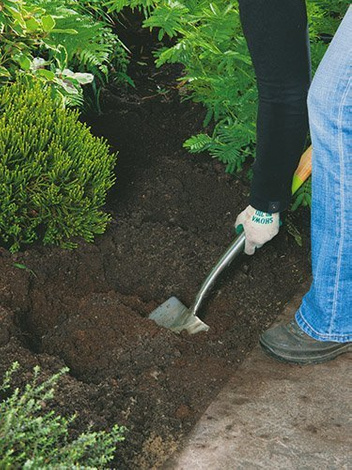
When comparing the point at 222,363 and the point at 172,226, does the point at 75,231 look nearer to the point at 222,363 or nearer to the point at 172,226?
the point at 172,226

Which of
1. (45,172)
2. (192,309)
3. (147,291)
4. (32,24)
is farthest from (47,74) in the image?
(192,309)

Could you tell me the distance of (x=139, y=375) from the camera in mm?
2654

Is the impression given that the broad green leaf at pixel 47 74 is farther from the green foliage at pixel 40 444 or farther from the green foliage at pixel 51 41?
the green foliage at pixel 40 444

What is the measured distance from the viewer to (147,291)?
10.3 ft

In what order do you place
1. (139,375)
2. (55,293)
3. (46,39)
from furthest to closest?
(46,39) → (55,293) → (139,375)

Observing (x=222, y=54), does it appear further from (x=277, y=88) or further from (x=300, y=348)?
(x=300, y=348)

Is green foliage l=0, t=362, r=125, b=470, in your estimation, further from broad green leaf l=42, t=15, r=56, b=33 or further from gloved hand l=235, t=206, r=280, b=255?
broad green leaf l=42, t=15, r=56, b=33

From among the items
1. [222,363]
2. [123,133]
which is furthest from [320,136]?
[123,133]

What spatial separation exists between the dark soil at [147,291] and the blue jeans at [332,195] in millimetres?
338

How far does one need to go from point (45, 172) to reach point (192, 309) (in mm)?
758

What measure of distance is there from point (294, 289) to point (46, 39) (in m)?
1.45

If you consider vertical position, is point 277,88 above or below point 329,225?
above

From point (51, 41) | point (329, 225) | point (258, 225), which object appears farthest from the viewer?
point (51, 41)

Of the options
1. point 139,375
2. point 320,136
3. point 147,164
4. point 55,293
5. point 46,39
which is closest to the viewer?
point 320,136
